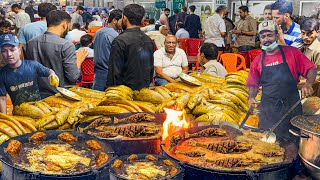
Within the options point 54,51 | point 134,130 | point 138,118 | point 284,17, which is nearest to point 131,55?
point 54,51

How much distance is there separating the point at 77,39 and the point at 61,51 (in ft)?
17.8

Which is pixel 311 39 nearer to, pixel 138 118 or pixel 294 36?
pixel 294 36

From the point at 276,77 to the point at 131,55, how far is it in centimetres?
147

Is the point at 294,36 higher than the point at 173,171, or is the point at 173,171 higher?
the point at 294,36

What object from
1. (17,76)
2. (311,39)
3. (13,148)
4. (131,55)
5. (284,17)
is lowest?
(13,148)

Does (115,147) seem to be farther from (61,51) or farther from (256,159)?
(61,51)

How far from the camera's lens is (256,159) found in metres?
2.28

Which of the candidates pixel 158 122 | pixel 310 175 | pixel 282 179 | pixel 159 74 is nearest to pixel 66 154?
pixel 158 122

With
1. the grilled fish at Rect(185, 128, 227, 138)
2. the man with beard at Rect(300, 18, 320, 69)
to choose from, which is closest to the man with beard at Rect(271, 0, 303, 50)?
the man with beard at Rect(300, 18, 320, 69)

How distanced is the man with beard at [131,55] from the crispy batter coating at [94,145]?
1.77 metres

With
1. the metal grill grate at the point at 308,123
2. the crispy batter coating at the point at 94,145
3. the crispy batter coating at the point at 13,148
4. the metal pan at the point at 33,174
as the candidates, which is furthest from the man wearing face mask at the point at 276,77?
the crispy batter coating at the point at 13,148

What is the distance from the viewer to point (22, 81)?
3.57 meters

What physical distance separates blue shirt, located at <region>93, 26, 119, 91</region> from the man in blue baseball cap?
198cm

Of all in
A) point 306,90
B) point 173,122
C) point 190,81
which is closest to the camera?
point 173,122
